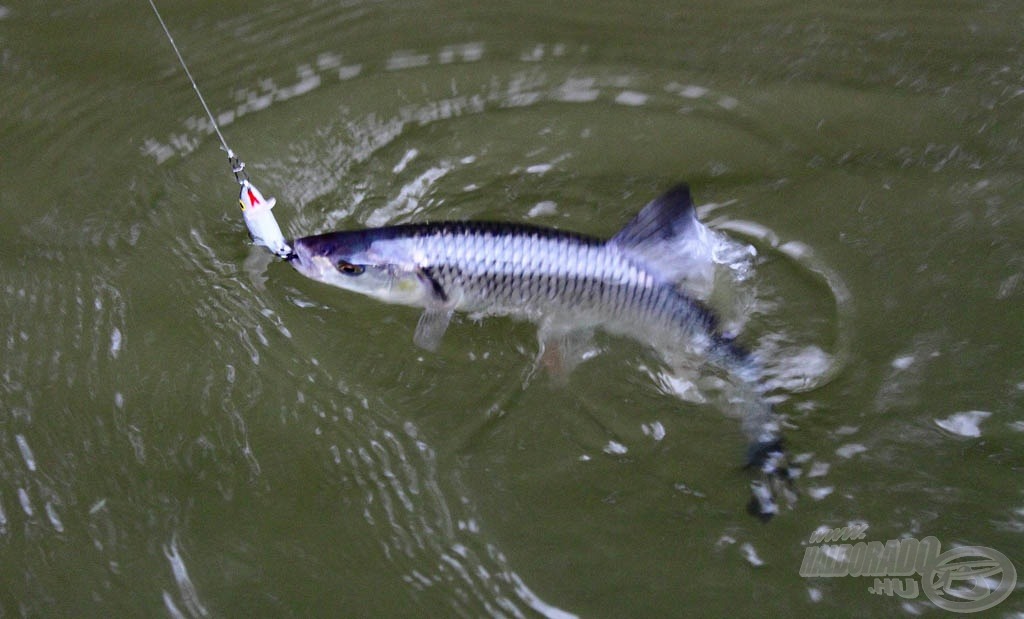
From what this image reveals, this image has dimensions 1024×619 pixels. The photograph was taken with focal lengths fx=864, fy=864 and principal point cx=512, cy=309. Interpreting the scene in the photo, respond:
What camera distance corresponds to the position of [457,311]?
2.84m

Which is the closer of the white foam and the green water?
the green water

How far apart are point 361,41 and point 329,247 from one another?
1.36 metres

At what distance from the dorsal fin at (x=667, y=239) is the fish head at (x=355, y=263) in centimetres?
65

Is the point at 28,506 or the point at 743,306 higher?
the point at 28,506

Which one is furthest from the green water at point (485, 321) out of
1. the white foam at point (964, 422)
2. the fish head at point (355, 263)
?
the fish head at point (355, 263)

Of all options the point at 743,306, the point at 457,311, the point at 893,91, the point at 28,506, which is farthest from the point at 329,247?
the point at 893,91

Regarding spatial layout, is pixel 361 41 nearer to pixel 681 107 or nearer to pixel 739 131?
pixel 681 107

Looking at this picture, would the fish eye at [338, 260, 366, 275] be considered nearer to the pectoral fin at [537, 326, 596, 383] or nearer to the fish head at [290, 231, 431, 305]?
the fish head at [290, 231, 431, 305]

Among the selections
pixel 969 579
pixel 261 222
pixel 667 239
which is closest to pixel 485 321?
pixel 667 239
